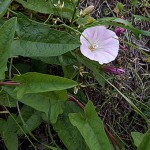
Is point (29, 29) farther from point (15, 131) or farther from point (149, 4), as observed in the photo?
point (149, 4)

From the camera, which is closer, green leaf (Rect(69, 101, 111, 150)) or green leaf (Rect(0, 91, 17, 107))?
green leaf (Rect(69, 101, 111, 150))

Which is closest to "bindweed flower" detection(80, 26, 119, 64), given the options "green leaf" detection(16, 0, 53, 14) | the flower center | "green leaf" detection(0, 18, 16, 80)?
the flower center

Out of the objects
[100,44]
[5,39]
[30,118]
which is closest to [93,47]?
[100,44]

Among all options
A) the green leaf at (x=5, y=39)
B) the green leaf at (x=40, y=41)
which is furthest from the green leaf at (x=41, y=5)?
the green leaf at (x=5, y=39)

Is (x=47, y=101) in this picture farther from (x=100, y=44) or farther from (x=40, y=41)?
(x=100, y=44)

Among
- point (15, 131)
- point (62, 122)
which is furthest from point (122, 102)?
point (15, 131)

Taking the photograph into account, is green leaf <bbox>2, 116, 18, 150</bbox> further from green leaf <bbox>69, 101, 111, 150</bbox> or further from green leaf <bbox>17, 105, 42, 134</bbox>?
green leaf <bbox>69, 101, 111, 150</bbox>

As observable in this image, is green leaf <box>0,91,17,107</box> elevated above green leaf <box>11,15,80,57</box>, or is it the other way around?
green leaf <box>11,15,80,57</box>
